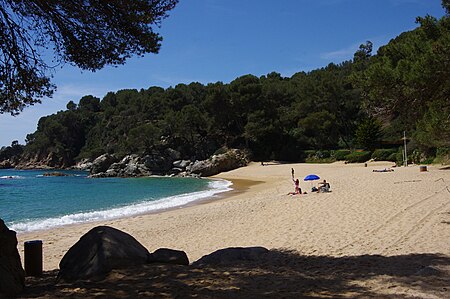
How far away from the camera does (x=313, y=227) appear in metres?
10.9

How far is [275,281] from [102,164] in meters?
63.8

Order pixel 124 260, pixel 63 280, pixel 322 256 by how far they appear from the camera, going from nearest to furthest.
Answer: pixel 63 280 < pixel 124 260 < pixel 322 256

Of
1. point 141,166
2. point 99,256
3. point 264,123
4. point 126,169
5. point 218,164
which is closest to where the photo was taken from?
point 99,256

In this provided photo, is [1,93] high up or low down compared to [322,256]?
up

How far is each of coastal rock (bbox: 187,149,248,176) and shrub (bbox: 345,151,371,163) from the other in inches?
622

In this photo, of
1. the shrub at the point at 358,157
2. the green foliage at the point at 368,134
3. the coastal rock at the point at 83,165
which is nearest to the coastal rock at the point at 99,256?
the shrub at the point at 358,157

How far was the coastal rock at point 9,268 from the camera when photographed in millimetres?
4582

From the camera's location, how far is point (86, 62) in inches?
305

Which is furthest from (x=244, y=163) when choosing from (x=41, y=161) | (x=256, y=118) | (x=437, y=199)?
(x=41, y=161)

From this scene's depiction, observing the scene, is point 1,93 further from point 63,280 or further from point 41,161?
point 41,161

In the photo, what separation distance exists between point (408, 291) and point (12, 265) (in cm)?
495

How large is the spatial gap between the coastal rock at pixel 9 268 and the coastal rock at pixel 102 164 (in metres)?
61.9

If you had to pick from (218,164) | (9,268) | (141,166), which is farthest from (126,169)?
(9,268)

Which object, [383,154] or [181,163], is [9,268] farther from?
[181,163]
